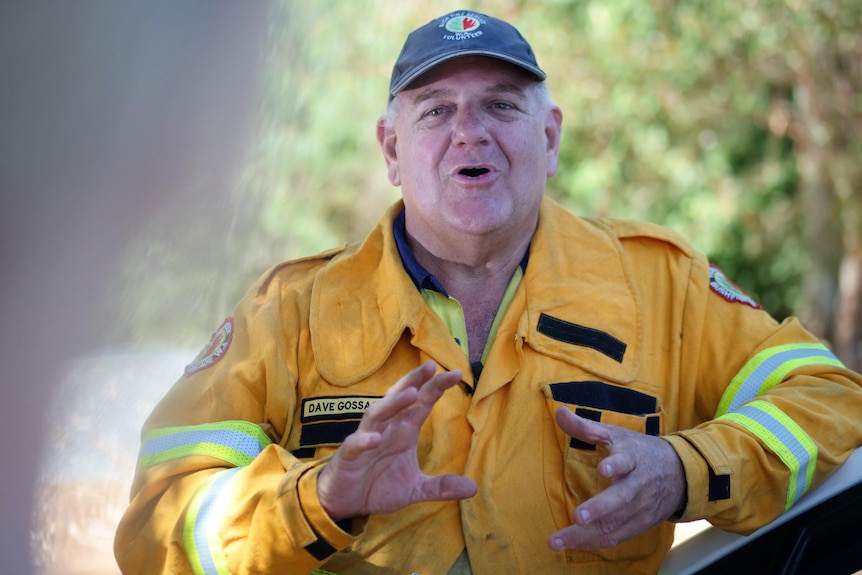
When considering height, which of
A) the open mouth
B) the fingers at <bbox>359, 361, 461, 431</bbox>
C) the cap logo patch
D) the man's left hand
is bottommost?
the man's left hand

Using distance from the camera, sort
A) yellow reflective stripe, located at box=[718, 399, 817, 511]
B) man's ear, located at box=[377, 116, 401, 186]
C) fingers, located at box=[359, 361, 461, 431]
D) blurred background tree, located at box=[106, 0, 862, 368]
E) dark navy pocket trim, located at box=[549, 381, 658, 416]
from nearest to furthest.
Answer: fingers, located at box=[359, 361, 461, 431]
yellow reflective stripe, located at box=[718, 399, 817, 511]
dark navy pocket trim, located at box=[549, 381, 658, 416]
man's ear, located at box=[377, 116, 401, 186]
blurred background tree, located at box=[106, 0, 862, 368]

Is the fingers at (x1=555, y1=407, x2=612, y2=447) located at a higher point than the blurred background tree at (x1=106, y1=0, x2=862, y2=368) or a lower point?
lower

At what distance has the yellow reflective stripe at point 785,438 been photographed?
200cm

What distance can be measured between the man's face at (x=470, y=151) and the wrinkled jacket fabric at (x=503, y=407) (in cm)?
12

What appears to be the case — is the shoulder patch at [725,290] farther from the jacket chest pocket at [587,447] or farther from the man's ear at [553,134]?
the man's ear at [553,134]

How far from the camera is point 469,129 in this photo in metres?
2.39

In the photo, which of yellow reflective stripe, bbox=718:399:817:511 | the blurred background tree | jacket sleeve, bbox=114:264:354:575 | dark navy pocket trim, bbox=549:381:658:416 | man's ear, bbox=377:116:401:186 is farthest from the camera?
the blurred background tree

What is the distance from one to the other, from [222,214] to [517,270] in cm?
207

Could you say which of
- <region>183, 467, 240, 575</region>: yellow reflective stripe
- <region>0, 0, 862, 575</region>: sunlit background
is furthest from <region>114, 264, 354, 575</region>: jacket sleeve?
<region>0, 0, 862, 575</region>: sunlit background

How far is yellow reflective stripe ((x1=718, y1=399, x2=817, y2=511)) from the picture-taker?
6.55ft

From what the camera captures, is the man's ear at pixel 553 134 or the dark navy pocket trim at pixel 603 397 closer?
the dark navy pocket trim at pixel 603 397

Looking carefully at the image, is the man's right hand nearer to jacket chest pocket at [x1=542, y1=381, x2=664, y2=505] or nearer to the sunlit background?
jacket chest pocket at [x1=542, y1=381, x2=664, y2=505]

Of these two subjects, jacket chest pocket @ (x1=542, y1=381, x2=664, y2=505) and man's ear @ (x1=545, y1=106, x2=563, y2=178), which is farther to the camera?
man's ear @ (x1=545, y1=106, x2=563, y2=178)

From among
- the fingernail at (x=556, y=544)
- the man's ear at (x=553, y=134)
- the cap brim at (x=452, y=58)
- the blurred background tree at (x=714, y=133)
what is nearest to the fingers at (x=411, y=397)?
the fingernail at (x=556, y=544)
